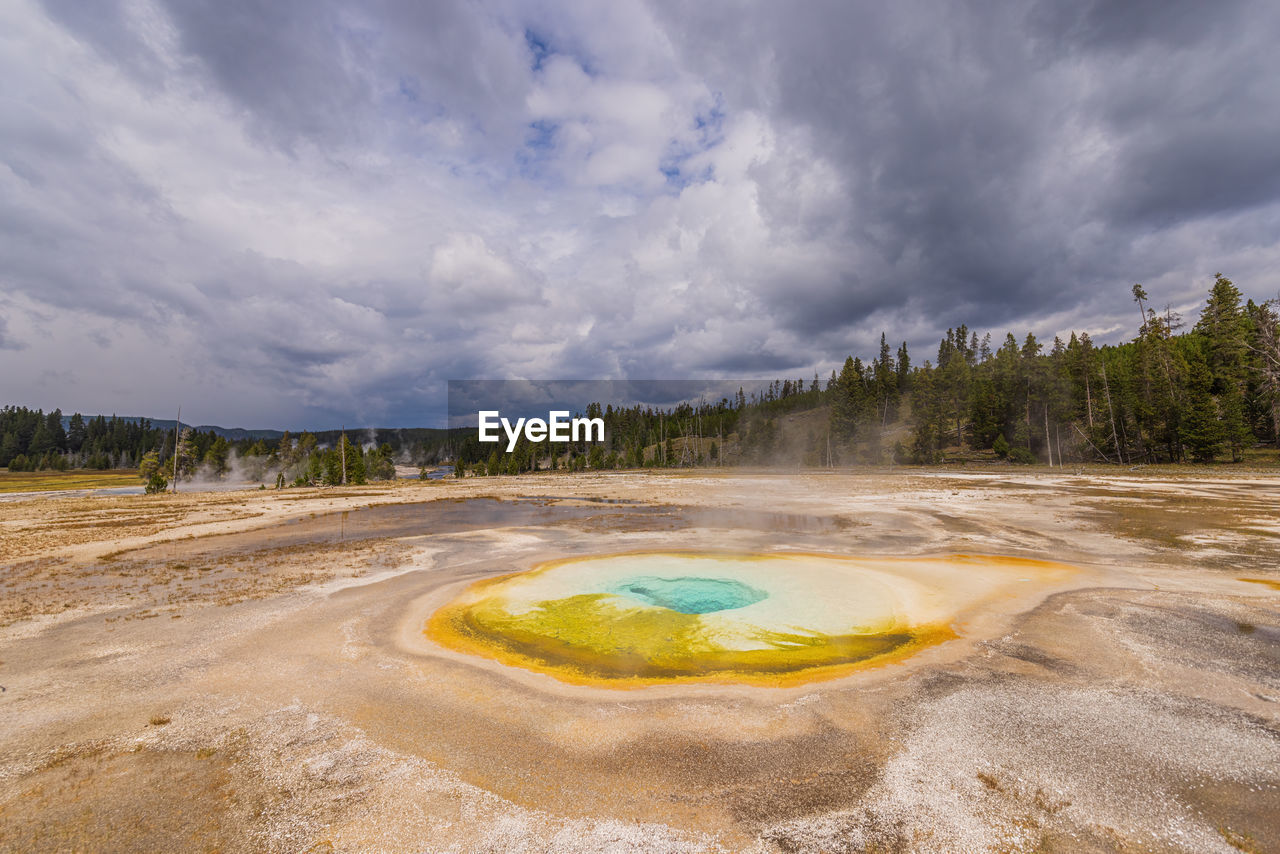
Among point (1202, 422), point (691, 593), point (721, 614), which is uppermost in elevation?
point (1202, 422)

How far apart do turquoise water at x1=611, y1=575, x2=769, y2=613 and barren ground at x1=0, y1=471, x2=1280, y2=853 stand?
4448mm

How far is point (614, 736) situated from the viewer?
6.00m

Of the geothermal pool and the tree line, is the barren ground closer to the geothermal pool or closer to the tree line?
the geothermal pool

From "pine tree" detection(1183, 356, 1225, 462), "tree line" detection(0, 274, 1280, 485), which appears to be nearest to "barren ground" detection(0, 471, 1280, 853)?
"tree line" detection(0, 274, 1280, 485)

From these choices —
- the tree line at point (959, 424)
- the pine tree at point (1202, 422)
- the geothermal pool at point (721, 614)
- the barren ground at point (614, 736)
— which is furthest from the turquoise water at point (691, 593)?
the pine tree at point (1202, 422)

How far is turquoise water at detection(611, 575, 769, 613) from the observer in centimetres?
1191

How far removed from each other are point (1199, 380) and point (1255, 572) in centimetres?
5877

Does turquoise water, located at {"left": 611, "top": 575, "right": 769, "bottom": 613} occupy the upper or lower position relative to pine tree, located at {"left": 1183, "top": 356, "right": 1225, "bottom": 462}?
lower

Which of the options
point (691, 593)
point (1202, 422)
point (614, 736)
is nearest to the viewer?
point (614, 736)

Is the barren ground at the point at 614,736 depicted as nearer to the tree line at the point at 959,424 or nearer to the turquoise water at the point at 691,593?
the turquoise water at the point at 691,593

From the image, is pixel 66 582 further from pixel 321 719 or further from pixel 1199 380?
pixel 1199 380

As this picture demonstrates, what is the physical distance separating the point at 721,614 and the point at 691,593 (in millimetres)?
2035

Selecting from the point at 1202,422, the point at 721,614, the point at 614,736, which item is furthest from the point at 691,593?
the point at 1202,422

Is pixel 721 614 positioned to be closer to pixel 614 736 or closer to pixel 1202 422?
pixel 614 736
